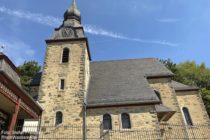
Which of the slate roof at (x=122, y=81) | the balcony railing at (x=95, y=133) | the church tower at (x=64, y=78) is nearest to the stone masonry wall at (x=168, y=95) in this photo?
the slate roof at (x=122, y=81)

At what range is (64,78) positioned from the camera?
57.5 ft

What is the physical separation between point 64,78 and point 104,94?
3539 mm

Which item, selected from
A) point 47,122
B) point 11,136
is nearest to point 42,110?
point 47,122

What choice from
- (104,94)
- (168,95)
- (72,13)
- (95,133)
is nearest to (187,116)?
(168,95)

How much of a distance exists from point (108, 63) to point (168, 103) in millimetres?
7705

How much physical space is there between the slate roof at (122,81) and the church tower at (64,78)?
1250 millimetres

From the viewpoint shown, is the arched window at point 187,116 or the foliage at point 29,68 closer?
the arched window at point 187,116

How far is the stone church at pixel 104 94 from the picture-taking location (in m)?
15.2

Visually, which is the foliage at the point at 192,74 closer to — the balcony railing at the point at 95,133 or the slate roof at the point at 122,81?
the slate roof at the point at 122,81

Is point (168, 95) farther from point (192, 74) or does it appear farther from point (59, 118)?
point (192, 74)

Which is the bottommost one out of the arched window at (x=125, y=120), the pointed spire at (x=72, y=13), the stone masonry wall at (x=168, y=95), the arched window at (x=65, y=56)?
the arched window at (x=125, y=120)

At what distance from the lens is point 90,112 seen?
15.6 meters

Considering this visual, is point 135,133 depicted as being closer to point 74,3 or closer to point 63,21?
point 63,21

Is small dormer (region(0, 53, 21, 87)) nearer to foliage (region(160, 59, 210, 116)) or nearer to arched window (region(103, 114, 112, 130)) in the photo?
arched window (region(103, 114, 112, 130))
